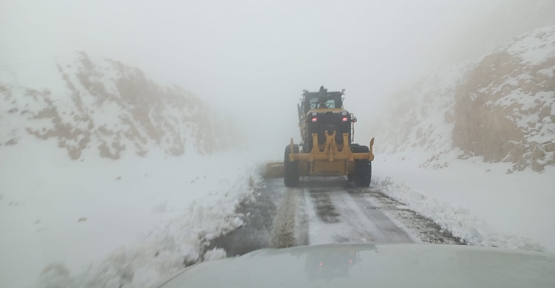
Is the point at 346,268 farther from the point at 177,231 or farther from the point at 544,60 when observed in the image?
the point at 544,60

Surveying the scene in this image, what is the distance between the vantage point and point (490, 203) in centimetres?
673

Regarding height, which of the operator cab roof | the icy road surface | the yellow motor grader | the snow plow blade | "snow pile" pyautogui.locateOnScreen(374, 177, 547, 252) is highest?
the operator cab roof

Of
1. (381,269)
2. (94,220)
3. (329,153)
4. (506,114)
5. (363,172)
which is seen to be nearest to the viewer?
(381,269)

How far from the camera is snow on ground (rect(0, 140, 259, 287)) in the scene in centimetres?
332

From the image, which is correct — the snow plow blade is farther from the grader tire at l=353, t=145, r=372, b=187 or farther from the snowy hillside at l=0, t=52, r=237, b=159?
the snowy hillside at l=0, t=52, r=237, b=159

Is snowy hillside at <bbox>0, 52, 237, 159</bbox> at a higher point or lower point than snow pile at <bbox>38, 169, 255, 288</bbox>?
higher

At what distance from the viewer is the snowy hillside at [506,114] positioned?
382 inches

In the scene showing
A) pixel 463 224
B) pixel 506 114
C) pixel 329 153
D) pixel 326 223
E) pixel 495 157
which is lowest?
pixel 326 223

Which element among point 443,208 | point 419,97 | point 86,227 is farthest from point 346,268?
point 419,97

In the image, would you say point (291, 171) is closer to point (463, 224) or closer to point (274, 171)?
point (274, 171)

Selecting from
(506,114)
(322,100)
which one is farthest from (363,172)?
(506,114)

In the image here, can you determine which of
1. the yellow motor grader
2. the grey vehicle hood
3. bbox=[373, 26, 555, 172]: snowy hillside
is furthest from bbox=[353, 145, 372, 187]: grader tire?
the grey vehicle hood

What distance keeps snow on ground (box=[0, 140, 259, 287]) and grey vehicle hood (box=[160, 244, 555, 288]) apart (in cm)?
141

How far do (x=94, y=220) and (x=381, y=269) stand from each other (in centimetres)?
482
